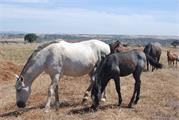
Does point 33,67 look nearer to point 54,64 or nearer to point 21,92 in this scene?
point 54,64

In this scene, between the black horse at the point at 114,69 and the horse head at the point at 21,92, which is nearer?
the black horse at the point at 114,69

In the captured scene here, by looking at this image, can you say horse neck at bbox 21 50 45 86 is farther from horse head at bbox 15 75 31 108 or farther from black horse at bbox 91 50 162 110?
black horse at bbox 91 50 162 110

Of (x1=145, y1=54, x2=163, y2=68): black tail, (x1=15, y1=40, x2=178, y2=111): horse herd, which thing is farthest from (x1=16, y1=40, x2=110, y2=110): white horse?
(x1=145, y1=54, x2=163, y2=68): black tail

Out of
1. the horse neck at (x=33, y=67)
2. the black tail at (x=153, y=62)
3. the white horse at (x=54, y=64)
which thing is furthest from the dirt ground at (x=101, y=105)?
the black tail at (x=153, y=62)

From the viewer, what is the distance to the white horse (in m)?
11.9

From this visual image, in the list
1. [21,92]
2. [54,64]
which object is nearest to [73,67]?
[54,64]

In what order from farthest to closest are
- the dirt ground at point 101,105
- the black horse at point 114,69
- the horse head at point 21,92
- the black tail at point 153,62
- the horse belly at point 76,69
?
the black tail at point 153,62 → the horse belly at point 76,69 → the horse head at point 21,92 → the black horse at point 114,69 → the dirt ground at point 101,105

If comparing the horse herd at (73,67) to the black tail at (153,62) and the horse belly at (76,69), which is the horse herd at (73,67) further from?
the black tail at (153,62)

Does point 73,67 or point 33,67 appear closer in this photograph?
point 33,67

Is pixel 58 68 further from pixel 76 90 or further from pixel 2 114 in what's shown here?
pixel 76 90

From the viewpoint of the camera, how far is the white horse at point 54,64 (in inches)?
467

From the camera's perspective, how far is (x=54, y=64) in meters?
11.9

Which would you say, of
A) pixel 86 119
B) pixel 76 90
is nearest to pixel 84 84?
pixel 76 90

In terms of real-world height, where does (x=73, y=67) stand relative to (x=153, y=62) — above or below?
below
